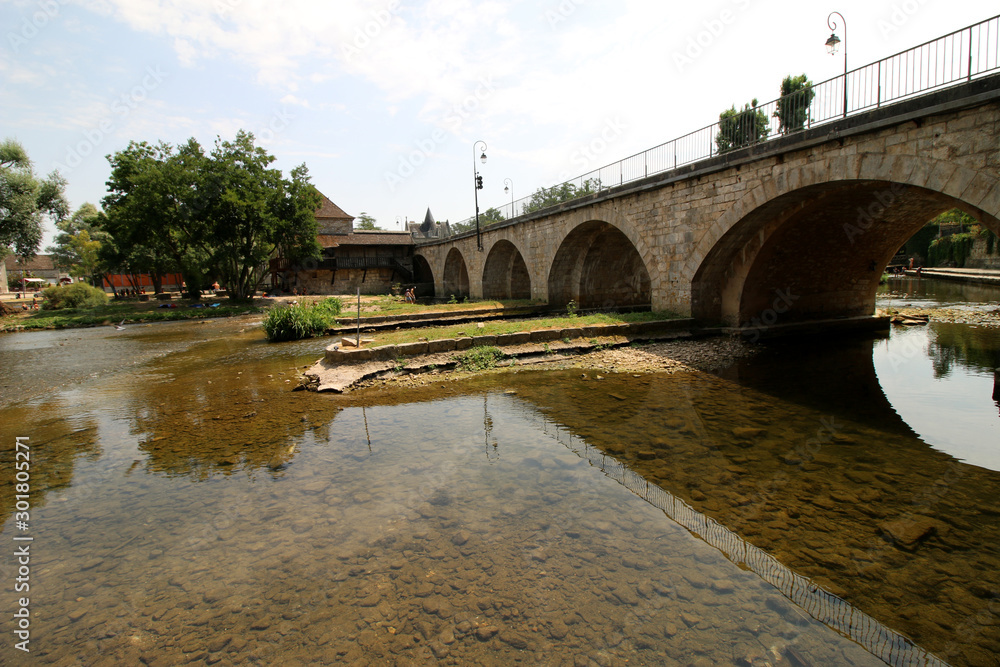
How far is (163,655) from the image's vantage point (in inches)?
110

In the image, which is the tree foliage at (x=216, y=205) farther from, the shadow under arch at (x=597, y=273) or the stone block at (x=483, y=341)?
the stone block at (x=483, y=341)

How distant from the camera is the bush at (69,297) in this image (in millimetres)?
30094

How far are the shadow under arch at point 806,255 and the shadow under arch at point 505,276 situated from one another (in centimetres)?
1536

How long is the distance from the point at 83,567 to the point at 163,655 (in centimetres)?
155

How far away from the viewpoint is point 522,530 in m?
3.99

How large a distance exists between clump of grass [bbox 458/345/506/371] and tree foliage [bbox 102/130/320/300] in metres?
23.1

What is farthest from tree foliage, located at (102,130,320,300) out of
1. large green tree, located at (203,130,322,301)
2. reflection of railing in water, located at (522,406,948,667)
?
reflection of railing in water, located at (522,406,948,667)

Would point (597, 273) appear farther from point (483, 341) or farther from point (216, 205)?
point (216, 205)

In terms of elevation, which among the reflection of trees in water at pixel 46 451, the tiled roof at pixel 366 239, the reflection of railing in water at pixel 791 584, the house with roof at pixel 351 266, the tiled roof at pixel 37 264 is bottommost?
the reflection of railing in water at pixel 791 584

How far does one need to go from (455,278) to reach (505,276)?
8.52m

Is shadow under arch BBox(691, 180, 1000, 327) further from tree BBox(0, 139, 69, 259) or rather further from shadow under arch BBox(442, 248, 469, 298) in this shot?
tree BBox(0, 139, 69, 259)

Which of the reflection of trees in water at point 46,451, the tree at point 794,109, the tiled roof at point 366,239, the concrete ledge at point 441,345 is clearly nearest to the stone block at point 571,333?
the concrete ledge at point 441,345

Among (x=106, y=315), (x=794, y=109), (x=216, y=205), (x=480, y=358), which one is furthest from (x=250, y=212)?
(x=794, y=109)

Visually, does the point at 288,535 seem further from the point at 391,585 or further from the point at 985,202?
the point at 985,202
